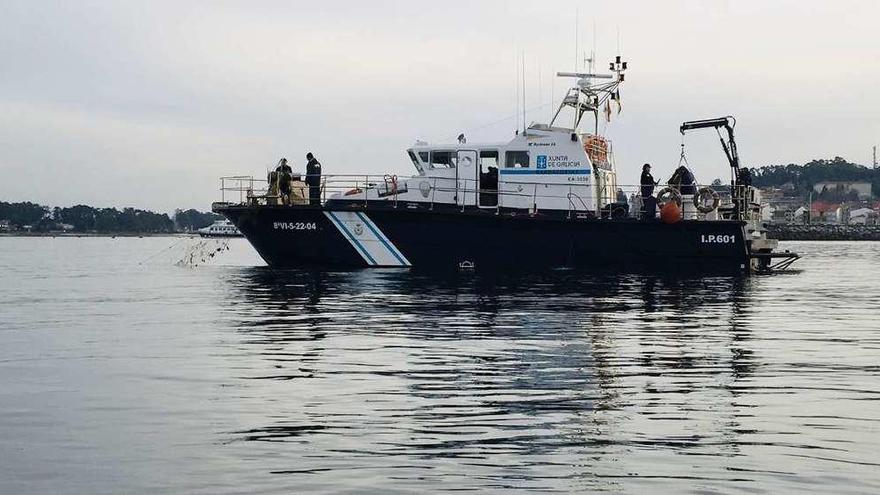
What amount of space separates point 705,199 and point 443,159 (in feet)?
24.4

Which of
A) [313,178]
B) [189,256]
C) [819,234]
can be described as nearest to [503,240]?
[313,178]

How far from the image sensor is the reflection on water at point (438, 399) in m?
6.98

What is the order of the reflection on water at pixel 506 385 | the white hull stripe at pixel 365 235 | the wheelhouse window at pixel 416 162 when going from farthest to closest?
the wheelhouse window at pixel 416 162 < the white hull stripe at pixel 365 235 < the reflection on water at pixel 506 385

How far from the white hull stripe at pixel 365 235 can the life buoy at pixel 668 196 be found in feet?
23.9

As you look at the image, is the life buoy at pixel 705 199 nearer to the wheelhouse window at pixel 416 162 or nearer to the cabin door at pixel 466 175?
the cabin door at pixel 466 175

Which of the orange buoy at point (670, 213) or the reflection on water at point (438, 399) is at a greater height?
the orange buoy at point (670, 213)

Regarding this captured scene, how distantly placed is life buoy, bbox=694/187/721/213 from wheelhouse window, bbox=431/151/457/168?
6.85m

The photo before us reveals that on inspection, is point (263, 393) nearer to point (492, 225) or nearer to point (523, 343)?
point (523, 343)

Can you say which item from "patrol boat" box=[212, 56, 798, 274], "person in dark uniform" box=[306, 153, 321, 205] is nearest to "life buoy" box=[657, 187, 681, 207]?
"patrol boat" box=[212, 56, 798, 274]

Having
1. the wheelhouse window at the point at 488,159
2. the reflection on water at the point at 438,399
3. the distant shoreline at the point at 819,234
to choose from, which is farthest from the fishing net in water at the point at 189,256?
the distant shoreline at the point at 819,234

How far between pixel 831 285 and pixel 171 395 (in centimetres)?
2201

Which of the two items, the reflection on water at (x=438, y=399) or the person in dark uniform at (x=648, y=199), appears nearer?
the reflection on water at (x=438, y=399)

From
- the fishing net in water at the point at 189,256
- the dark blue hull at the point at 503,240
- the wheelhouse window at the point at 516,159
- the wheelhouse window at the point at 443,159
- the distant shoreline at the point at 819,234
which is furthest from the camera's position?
the distant shoreline at the point at 819,234

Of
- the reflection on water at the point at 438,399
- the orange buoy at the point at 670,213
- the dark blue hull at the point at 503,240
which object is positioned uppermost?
the orange buoy at the point at 670,213
